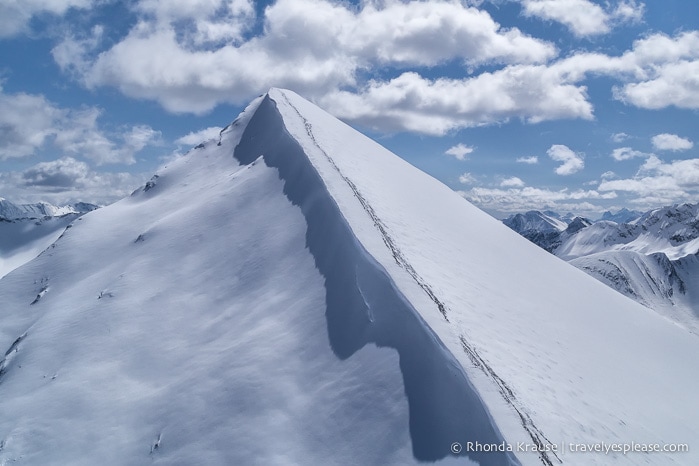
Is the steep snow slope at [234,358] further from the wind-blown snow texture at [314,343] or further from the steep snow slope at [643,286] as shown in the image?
the steep snow slope at [643,286]

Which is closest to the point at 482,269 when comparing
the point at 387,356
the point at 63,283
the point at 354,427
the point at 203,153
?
the point at 387,356

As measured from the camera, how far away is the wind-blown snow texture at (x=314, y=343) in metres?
9.74

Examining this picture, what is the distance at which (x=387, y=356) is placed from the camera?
10695 mm

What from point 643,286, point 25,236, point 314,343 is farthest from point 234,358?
point 643,286

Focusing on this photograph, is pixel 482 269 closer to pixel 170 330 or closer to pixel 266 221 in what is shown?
pixel 266 221

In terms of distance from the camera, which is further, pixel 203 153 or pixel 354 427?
pixel 203 153

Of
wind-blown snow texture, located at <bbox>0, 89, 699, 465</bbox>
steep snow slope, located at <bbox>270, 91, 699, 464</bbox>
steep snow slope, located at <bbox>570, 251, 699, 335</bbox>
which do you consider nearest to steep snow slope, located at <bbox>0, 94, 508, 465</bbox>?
wind-blown snow texture, located at <bbox>0, 89, 699, 465</bbox>

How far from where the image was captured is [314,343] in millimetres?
12156

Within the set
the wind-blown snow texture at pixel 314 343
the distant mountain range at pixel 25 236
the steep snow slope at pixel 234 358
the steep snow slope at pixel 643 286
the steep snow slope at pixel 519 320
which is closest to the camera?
the steep snow slope at pixel 234 358

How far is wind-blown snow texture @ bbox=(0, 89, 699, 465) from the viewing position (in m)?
9.74

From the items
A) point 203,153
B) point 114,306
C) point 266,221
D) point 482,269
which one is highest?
point 203,153

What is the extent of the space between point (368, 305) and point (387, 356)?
6.33 feet

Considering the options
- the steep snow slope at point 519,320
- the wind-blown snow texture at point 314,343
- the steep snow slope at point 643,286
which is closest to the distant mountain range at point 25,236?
the wind-blown snow texture at point 314,343

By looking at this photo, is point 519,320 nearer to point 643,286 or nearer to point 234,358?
point 234,358
